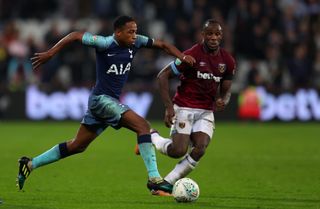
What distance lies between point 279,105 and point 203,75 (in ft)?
39.9

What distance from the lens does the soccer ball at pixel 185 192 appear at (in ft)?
27.9

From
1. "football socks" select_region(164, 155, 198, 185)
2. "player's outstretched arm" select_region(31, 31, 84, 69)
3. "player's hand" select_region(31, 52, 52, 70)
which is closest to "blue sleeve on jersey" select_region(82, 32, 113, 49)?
"player's outstretched arm" select_region(31, 31, 84, 69)

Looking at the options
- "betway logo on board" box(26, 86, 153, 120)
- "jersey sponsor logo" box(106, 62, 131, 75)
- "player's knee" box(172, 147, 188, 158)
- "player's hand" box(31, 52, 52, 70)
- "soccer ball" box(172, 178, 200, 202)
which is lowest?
"betway logo on board" box(26, 86, 153, 120)

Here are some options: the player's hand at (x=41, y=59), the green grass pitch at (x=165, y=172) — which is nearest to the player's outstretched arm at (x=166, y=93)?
the green grass pitch at (x=165, y=172)

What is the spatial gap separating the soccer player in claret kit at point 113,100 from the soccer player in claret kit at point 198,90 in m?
0.49

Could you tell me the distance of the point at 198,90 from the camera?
9.86 metres

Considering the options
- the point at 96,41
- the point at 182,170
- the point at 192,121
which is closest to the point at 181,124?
the point at 192,121

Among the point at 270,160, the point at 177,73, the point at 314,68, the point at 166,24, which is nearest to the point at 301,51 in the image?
the point at 314,68

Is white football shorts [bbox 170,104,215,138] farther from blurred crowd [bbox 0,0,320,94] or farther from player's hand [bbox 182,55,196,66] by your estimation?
blurred crowd [bbox 0,0,320,94]

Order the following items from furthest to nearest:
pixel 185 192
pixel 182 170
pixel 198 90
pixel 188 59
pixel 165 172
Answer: pixel 165 172 → pixel 198 90 → pixel 182 170 → pixel 188 59 → pixel 185 192

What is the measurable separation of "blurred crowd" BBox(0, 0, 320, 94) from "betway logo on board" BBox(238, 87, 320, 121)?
0.87 ft

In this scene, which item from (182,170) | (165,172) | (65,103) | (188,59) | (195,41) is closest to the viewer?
(188,59)

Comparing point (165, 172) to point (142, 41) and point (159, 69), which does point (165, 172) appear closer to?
point (142, 41)

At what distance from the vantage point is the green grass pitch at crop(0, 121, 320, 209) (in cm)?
866
